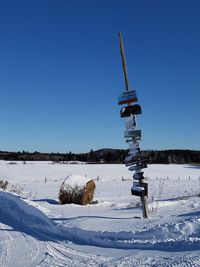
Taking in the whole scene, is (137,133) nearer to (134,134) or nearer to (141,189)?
(134,134)

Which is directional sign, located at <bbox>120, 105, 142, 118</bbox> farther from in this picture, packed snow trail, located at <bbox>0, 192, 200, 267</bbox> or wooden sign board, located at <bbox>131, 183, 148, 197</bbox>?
packed snow trail, located at <bbox>0, 192, 200, 267</bbox>

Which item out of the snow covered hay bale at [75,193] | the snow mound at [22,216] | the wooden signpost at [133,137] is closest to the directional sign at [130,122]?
the wooden signpost at [133,137]

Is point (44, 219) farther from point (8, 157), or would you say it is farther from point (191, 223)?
point (8, 157)

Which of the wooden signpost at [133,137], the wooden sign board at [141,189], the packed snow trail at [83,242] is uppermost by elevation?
the wooden signpost at [133,137]

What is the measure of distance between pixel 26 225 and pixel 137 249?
294 centimetres

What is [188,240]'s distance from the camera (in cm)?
600

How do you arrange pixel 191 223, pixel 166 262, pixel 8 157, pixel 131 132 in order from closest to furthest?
pixel 166 262 < pixel 191 223 < pixel 131 132 < pixel 8 157

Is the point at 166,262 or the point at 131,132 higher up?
the point at 131,132

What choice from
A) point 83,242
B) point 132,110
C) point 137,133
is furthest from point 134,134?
point 83,242

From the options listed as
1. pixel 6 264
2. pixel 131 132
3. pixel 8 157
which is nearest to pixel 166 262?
pixel 6 264

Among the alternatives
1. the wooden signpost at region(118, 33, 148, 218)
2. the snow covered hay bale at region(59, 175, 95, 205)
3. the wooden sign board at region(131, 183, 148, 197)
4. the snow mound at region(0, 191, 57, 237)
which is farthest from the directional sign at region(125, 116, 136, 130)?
the snow covered hay bale at region(59, 175, 95, 205)

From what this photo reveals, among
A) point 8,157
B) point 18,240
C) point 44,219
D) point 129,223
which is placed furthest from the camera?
point 8,157

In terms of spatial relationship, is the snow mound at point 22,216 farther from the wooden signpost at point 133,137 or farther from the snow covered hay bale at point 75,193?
the snow covered hay bale at point 75,193

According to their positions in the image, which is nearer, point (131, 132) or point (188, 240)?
point (188, 240)
